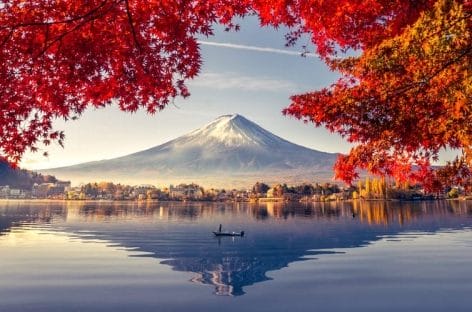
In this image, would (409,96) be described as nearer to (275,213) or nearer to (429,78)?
(429,78)

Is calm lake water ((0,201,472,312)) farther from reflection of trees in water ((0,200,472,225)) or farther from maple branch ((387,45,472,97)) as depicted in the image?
reflection of trees in water ((0,200,472,225))

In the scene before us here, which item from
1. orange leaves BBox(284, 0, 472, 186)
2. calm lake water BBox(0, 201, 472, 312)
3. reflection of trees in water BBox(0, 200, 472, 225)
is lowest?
calm lake water BBox(0, 201, 472, 312)

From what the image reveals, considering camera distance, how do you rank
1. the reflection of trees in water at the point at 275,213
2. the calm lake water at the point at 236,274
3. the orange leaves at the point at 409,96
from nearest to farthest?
the orange leaves at the point at 409,96 → the calm lake water at the point at 236,274 → the reflection of trees in water at the point at 275,213

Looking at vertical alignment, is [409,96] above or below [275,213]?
above

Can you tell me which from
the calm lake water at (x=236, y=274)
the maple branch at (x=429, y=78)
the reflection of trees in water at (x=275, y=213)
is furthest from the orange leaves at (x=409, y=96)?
the reflection of trees in water at (x=275, y=213)

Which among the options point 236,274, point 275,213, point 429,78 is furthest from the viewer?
point 275,213

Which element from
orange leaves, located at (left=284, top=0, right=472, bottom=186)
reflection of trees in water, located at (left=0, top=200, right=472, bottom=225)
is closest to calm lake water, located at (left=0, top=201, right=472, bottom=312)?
orange leaves, located at (left=284, top=0, right=472, bottom=186)

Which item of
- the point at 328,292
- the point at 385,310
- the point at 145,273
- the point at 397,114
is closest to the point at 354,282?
the point at 328,292

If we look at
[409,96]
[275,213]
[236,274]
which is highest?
[409,96]

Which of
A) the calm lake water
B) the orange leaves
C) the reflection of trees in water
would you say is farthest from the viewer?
the reflection of trees in water

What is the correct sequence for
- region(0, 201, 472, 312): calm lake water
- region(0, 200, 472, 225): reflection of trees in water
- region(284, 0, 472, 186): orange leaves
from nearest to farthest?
region(284, 0, 472, 186): orange leaves → region(0, 201, 472, 312): calm lake water → region(0, 200, 472, 225): reflection of trees in water

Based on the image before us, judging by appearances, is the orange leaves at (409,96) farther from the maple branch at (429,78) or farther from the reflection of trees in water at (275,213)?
the reflection of trees in water at (275,213)

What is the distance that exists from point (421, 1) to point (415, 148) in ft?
9.54

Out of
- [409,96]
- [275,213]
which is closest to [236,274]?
[409,96]
